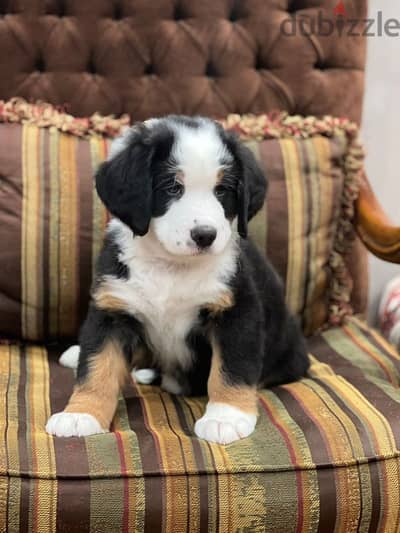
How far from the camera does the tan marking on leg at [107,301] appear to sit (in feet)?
6.13

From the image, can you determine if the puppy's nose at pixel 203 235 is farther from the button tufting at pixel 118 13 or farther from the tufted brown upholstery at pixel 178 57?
the button tufting at pixel 118 13

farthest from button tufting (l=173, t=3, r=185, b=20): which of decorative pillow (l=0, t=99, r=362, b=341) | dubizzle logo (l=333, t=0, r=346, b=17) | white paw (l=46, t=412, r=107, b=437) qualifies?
white paw (l=46, t=412, r=107, b=437)

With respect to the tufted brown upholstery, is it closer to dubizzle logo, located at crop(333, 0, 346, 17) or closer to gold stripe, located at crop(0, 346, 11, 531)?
dubizzle logo, located at crop(333, 0, 346, 17)

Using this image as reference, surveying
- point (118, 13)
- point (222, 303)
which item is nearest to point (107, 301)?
point (222, 303)

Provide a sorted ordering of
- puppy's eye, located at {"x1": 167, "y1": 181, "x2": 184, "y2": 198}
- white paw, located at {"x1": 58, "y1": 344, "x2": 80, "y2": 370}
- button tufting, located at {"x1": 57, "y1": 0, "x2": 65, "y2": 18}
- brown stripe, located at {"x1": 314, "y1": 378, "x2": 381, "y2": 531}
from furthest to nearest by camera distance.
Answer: button tufting, located at {"x1": 57, "y1": 0, "x2": 65, "y2": 18} < white paw, located at {"x1": 58, "y1": 344, "x2": 80, "y2": 370} < puppy's eye, located at {"x1": 167, "y1": 181, "x2": 184, "y2": 198} < brown stripe, located at {"x1": 314, "y1": 378, "x2": 381, "y2": 531}

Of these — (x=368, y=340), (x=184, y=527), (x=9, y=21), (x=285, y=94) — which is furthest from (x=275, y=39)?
(x=184, y=527)

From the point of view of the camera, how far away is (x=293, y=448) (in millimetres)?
1646

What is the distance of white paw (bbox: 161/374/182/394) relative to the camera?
2.04 meters

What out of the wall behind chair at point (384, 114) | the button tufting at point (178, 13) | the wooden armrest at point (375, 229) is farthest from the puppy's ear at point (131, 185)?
the wall behind chair at point (384, 114)

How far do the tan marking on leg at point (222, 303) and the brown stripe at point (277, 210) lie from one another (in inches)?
24.5

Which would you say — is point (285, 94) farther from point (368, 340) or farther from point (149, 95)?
point (368, 340)

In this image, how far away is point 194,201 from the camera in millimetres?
1703

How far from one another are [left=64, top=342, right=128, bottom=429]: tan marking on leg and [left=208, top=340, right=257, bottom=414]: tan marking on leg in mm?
229

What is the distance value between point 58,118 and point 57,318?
63cm
